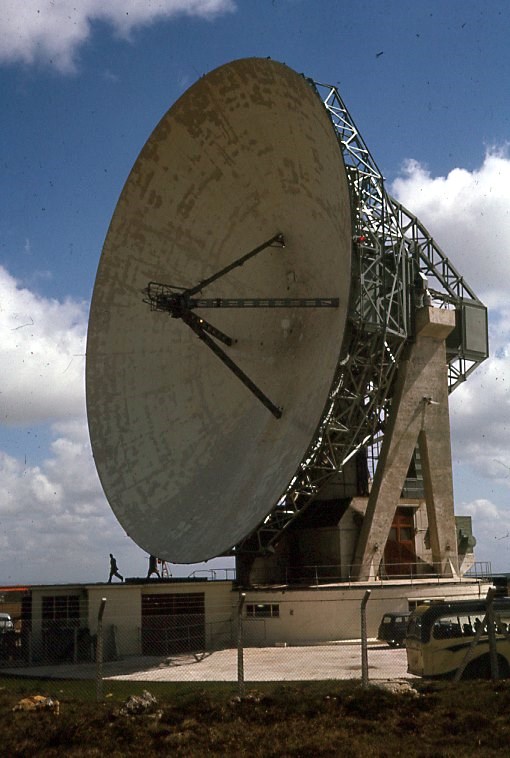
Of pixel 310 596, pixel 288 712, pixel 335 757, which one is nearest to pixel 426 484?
pixel 310 596

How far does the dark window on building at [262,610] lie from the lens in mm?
33500

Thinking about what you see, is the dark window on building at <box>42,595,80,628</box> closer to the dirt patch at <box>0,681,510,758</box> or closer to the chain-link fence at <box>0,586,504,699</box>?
the chain-link fence at <box>0,586,504,699</box>

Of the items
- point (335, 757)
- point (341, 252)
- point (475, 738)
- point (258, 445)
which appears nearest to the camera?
point (335, 757)

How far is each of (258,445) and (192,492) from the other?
10.0ft

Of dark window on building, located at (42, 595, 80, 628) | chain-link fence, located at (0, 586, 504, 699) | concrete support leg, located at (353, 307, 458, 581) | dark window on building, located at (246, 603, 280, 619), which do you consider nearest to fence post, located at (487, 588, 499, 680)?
chain-link fence, located at (0, 586, 504, 699)

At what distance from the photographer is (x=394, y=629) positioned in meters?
29.9

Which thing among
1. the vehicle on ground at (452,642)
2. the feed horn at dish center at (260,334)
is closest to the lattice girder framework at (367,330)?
the feed horn at dish center at (260,334)

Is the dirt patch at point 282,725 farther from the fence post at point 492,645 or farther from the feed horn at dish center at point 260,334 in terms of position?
the feed horn at dish center at point 260,334

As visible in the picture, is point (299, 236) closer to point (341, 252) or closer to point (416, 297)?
point (341, 252)

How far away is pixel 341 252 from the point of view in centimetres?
2781

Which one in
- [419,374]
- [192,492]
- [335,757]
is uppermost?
[419,374]

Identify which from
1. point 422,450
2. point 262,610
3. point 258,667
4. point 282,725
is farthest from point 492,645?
point 422,450

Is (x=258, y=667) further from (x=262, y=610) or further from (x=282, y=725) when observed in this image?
(x=282, y=725)

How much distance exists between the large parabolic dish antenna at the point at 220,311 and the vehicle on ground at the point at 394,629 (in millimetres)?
6497
